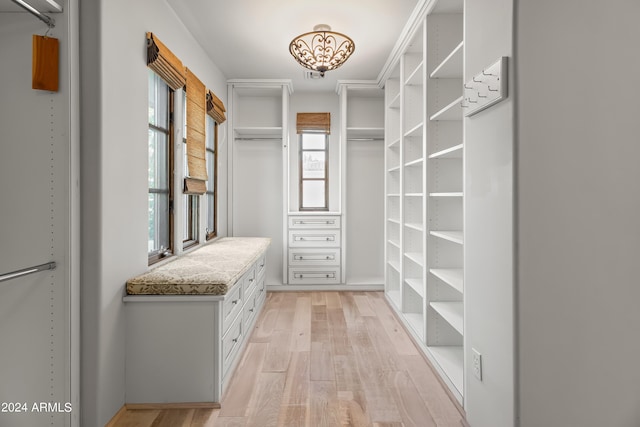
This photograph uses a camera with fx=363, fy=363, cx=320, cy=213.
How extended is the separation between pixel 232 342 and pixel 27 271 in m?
1.32

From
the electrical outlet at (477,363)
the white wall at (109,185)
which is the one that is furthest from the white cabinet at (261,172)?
the electrical outlet at (477,363)

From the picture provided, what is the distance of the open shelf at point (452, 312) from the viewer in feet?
7.43

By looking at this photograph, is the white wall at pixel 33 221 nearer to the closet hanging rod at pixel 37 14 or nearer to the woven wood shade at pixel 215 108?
the closet hanging rod at pixel 37 14

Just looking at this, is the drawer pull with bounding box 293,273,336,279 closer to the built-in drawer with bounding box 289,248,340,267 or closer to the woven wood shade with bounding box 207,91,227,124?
the built-in drawer with bounding box 289,248,340,267

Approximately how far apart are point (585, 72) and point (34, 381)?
2757 millimetres

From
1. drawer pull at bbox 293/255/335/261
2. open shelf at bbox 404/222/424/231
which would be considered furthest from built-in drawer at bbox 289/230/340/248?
open shelf at bbox 404/222/424/231

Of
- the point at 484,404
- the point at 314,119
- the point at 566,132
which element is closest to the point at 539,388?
the point at 484,404

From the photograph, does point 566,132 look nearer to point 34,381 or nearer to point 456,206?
point 456,206

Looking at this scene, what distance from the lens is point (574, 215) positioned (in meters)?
1.46

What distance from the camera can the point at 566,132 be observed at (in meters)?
1.45

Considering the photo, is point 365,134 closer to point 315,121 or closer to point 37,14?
point 315,121

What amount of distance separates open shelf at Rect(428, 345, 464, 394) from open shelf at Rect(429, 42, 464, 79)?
6.72 ft

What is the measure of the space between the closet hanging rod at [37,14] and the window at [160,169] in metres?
0.92

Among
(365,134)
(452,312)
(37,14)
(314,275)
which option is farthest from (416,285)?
(37,14)
